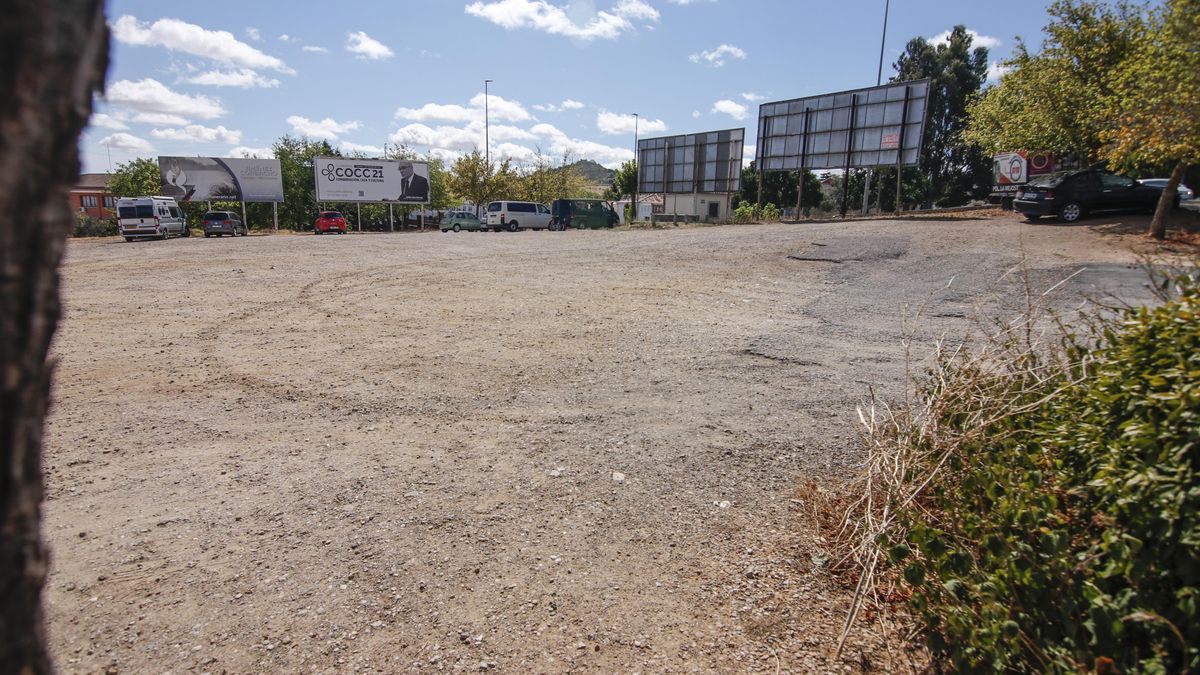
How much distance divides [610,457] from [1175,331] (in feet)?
10.1

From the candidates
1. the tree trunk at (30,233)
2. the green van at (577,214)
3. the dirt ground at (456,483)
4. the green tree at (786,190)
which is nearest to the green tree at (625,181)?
the green tree at (786,190)

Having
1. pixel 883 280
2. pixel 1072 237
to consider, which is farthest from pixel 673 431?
pixel 1072 237

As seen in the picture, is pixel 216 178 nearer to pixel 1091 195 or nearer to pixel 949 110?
pixel 1091 195

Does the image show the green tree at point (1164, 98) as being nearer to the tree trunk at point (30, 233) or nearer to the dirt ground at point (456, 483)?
the dirt ground at point (456, 483)

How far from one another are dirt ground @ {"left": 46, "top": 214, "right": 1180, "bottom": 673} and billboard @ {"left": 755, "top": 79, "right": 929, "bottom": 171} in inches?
785

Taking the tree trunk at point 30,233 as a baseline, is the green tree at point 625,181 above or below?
above

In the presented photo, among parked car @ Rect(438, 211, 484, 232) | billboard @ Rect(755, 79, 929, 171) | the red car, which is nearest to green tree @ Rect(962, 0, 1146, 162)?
billboard @ Rect(755, 79, 929, 171)

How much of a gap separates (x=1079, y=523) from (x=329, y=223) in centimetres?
4112

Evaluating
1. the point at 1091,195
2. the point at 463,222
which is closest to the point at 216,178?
the point at 463,222

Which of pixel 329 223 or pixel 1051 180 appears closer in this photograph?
pixel 1051 180

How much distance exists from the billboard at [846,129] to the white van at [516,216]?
44.4 ft

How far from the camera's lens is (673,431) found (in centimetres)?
491

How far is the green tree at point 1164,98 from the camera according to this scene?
1329 centimetres

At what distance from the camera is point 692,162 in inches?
1673
